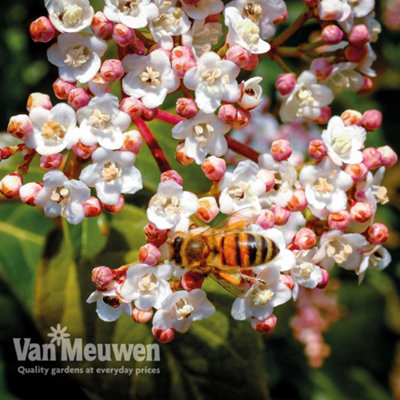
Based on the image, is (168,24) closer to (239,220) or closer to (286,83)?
(286,83)

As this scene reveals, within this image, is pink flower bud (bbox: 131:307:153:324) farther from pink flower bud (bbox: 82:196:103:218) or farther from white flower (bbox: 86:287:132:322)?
pink flower bud (bbox: 82:196:103:218)

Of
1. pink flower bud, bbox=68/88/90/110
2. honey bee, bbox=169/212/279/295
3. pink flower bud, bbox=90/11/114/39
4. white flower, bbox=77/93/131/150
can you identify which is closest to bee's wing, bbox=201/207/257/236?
honey bee, bbox=169/212/279/295

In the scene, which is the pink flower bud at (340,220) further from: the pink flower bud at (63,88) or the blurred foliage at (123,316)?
the pink flower bud at (63,88)

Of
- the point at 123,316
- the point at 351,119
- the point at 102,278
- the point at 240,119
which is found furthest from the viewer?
the point at 123,316

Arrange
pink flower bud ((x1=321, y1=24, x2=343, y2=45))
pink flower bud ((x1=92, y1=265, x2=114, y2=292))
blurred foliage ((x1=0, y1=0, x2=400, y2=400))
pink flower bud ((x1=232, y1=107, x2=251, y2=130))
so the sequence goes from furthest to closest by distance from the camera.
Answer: blurred foliage ((x1=0, y1=0, x2=400, y2=400)) → pink flower bud ((x1=321, y1=24, x2=343, y2=45)) → pink flower bud ((x1=232, y1=107, x2=251, y2=130)) → pink flower bud ((x1=92, y1=265, x2=114, y2=292))

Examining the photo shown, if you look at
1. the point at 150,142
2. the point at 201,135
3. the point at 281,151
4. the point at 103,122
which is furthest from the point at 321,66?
the point at 103,122

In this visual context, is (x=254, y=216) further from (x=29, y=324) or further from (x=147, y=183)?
(x=29, y=324)
